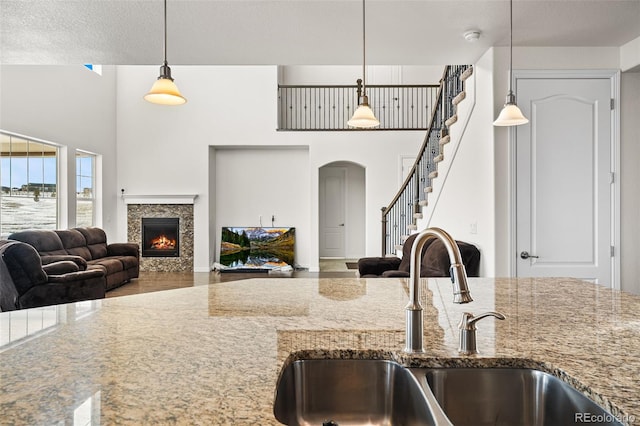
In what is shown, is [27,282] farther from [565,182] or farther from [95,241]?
[565,182]

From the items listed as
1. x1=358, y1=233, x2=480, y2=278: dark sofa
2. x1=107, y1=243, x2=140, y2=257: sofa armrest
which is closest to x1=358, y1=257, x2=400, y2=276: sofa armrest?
x1=358, y1=233, x2=480, y2=278: dark sofa

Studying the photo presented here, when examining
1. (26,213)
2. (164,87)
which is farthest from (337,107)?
(164,87)

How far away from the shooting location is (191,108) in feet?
27.3

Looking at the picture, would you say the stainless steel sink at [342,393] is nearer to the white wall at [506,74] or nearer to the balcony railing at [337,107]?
the white wall at [506,74]

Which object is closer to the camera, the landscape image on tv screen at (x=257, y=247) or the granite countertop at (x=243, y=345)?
the granite countertop at (x=243, y=345)

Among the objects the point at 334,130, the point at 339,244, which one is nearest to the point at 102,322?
the point at 334,130

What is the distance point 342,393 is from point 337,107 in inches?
337

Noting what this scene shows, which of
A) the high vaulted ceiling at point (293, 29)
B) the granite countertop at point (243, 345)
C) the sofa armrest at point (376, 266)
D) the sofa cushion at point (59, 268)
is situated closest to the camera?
the granite countertop at point (243, 345)

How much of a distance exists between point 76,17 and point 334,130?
5.53 metres

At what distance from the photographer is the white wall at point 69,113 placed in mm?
5664

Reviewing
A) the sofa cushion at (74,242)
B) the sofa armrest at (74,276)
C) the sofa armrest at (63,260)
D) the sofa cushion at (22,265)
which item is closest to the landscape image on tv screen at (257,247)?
the sofa cushion at (74,242)

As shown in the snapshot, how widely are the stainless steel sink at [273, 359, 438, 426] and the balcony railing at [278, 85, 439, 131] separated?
8.06 m

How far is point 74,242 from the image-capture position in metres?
6.28

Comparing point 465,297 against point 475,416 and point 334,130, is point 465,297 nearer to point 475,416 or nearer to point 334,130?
point 475,416
